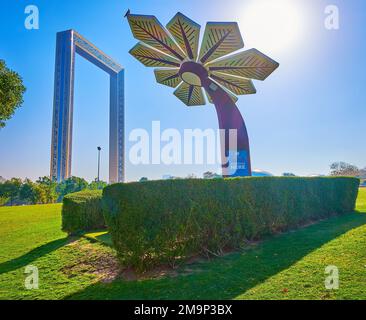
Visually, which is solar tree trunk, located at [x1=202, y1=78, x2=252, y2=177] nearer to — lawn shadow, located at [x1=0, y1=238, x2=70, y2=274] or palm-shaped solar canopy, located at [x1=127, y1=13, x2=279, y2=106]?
palm-shaped solar canopy, located at [x1=127, y1=13, x2=279, y2=106]

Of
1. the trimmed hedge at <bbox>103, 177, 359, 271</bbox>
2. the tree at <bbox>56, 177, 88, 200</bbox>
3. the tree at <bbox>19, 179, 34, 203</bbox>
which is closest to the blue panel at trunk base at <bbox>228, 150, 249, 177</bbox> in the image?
the trimmed hedge at <bbox>103, 177, 359, 271</bbox>

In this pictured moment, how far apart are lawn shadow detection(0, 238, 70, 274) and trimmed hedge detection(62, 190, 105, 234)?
0.74 meters

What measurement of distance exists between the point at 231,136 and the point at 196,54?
393 centimetres

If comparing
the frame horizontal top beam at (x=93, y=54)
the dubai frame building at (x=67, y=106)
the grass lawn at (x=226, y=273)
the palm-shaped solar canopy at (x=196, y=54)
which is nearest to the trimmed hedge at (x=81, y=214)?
the grass lawn at (x=226, y=273)

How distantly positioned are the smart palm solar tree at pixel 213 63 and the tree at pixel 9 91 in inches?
279

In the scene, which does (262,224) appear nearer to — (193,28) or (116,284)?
(116,284)

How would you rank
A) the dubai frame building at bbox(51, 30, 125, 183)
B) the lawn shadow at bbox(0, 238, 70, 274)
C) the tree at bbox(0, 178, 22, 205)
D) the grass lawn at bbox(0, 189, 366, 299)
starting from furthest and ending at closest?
the dubai frame building at bbox(51, 30, 125, 183)
the tree at bbox(0, 178, 22, 205)
the lawn shadow at bbox(0, 238, 70, 274)
the grass lawn at bbox(0, 189, 366, 299)

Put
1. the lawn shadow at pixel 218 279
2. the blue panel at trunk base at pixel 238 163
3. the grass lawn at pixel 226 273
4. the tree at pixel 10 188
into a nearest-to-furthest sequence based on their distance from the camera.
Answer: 1. the grass lawn at pixel 226 273
2. the lawn shadow at pixel 218 279
3. the blue panel at trunk base at pixel 238 163
4. the tree at pixel 10 188

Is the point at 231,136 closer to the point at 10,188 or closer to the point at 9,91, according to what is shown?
the point at 9,91

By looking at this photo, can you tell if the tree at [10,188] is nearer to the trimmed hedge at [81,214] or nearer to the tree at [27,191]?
the tree at [27,191]

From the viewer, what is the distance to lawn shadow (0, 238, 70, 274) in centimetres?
575

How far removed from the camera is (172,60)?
10.4m

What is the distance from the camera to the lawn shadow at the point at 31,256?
18.9ft
